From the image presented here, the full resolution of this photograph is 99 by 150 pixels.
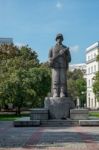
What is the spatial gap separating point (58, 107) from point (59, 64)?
104 inches

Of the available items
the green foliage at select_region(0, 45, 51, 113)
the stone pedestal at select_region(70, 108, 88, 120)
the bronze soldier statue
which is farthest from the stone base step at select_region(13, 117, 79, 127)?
the green foliage at select_region(0, 45, 51, 113)

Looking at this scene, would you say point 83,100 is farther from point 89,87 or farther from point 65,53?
point 65,53

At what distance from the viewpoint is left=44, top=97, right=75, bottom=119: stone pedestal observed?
25.9m

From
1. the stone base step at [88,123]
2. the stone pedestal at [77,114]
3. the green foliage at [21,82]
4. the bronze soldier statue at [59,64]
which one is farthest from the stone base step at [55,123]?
the green foliage at [21,82]

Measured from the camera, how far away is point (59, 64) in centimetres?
2658

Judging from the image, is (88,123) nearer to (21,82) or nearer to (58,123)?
(58,123)

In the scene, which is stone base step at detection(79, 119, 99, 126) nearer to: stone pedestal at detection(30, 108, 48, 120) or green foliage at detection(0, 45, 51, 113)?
stone pedestal at detection(30, 108, 48, 120)

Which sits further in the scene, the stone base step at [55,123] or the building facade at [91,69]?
the building facade at [91,69]

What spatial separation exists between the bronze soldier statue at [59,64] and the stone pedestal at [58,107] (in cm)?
50

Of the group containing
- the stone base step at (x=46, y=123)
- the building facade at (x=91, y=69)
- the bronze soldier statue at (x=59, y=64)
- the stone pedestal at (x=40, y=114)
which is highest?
the building facade at (x=91, y=69)

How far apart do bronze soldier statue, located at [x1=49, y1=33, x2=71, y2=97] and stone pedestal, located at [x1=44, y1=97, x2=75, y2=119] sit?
0.50 metres

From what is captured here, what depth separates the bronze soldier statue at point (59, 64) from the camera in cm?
2639

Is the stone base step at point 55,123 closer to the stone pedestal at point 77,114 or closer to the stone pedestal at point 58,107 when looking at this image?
the stone pedestal at point 77,114

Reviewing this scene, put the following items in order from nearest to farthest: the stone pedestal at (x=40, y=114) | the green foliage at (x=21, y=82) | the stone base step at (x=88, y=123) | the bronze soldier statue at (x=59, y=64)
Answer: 1. the stone base step at (x=88, y=123)
2. the stone pedestal at (x=40, y=114)
3. the bronze soldier statue at (x=59, y=64)
4. the green foliage at (x=21, y=82)
